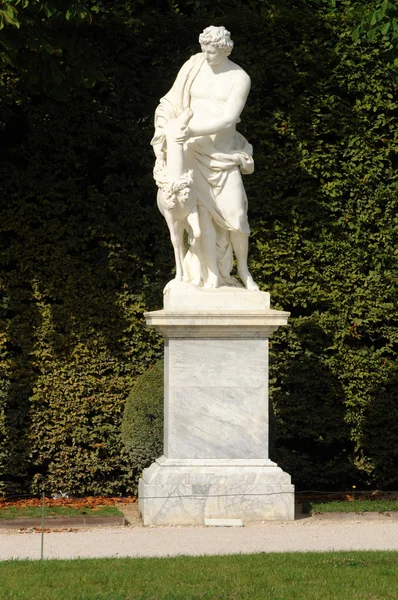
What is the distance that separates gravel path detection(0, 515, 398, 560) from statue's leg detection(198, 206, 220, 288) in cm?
203

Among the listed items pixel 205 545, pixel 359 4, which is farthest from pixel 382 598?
pixel 359 4

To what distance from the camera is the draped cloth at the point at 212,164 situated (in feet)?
31.4

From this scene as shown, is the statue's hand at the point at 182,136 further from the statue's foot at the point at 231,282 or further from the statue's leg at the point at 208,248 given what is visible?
the statue's foot at the point at 231,282

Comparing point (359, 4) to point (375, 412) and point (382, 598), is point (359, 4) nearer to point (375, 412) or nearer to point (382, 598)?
point (375, 412)

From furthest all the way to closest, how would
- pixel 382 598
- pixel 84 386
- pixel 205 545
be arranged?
pixel 84 386 → pixel 205 545 → pixel 382 598

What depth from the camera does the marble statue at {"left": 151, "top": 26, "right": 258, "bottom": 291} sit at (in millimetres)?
9453

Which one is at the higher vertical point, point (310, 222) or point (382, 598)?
point (310, 222)

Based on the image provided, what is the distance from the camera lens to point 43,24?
402 inches

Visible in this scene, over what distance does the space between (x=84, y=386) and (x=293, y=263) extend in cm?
233

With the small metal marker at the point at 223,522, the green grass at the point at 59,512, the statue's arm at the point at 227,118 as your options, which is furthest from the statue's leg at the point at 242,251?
the green grass at the point at 59,512

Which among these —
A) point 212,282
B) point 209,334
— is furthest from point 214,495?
point 212,282

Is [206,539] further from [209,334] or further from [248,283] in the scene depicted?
[248,283]

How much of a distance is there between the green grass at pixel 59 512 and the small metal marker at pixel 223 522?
84 centimetres

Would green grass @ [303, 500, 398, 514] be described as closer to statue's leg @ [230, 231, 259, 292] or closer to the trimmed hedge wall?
the trimmed hedge wall
